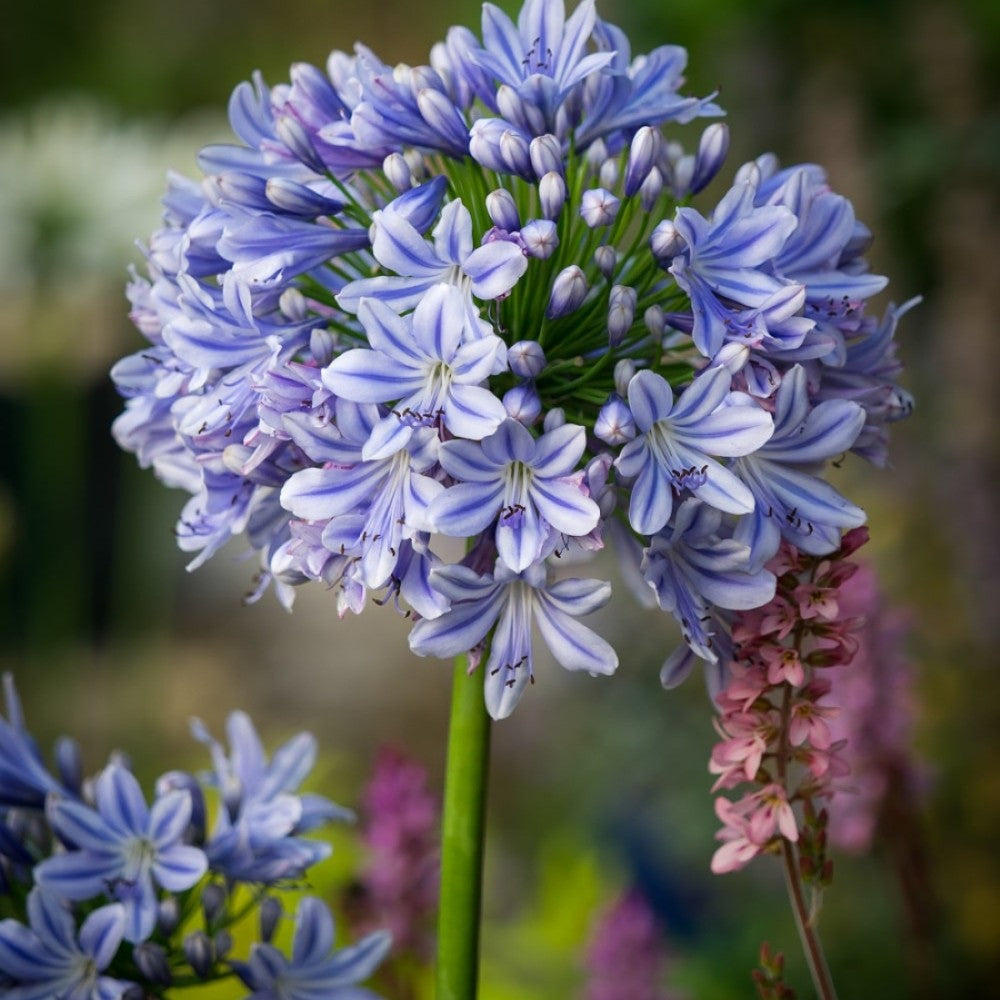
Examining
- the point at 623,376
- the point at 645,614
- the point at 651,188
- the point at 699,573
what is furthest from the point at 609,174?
the point at 645,614

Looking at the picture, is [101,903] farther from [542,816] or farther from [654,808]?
[542,816]

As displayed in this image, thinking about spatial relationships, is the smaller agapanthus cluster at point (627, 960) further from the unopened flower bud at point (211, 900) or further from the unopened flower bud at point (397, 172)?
the unopened flower bud at point (397, 172)

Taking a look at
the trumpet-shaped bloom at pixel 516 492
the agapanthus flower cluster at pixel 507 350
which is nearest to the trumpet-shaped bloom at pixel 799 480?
the agapanthus flower cluster at pixel 507 350

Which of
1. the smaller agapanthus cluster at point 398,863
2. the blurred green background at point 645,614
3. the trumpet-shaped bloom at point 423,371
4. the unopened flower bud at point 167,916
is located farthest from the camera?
the blurred green background at point 645,614

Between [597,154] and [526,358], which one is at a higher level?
[597,154]

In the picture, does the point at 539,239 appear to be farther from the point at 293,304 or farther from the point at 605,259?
the point at 293,304

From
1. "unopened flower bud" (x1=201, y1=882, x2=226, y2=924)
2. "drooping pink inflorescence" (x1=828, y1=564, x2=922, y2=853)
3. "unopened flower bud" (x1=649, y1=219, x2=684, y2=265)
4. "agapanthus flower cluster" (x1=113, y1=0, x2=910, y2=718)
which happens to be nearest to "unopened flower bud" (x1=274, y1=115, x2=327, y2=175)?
"agapanthus flower cluster" (x1=113, y1=0, x2=910, y2=718)

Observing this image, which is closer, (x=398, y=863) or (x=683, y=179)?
(x=683, y=179)
